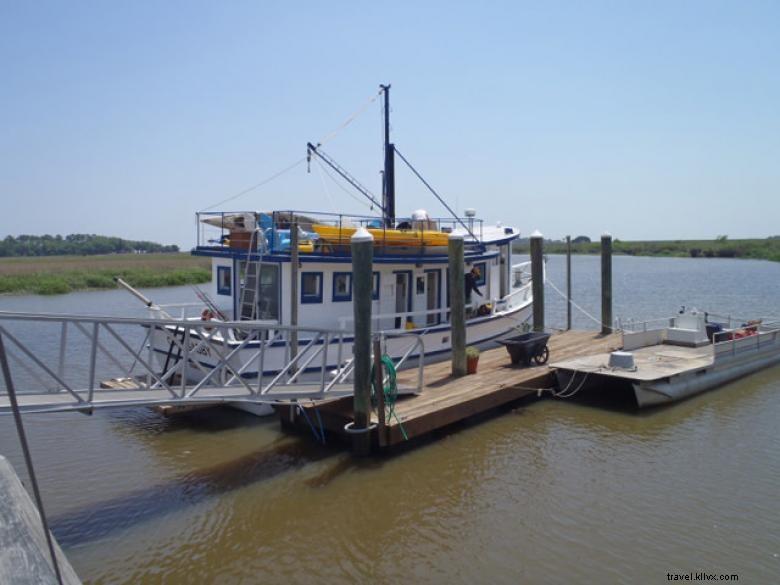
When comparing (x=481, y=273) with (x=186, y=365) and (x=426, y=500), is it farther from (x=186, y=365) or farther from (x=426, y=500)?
(x=186, y=365)

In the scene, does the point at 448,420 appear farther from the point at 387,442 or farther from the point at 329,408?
the point at 329,408

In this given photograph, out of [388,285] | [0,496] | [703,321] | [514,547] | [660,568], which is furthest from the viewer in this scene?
[703,321]

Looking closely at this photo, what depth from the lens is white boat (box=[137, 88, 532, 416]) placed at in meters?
12.1

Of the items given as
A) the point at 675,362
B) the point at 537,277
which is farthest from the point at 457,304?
the point at 675,362

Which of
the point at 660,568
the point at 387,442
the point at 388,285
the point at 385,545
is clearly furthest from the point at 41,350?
the point at 660,568

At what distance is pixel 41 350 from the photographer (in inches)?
756

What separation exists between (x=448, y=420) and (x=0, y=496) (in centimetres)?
795

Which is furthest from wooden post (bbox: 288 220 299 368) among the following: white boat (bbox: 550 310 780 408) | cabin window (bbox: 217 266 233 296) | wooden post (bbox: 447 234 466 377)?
white boat (bbox: 550 310 780 408)

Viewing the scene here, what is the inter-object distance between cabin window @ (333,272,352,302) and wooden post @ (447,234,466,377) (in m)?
2.43

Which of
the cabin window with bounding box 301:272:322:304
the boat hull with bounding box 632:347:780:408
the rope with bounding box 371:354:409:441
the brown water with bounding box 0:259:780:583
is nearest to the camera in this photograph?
the brown water with bounding box 0:259:780:583

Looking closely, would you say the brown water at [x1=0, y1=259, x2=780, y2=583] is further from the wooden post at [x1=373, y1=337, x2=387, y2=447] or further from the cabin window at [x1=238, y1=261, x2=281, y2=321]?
the cabin window at [x1=238, y1=261, x2=281, y2=321]

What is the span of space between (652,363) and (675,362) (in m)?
0.61

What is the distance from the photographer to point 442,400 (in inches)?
442

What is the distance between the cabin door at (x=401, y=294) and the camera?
1473 cm
